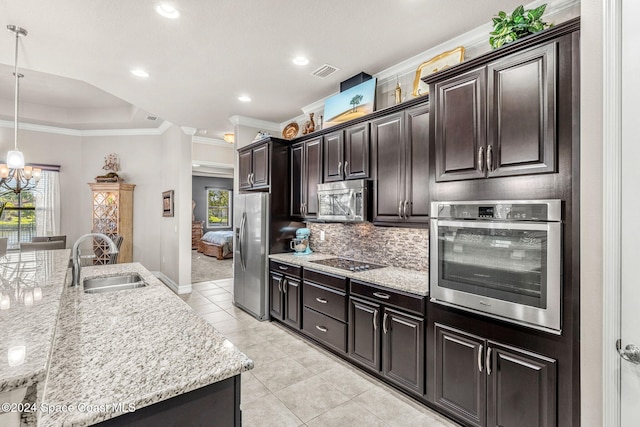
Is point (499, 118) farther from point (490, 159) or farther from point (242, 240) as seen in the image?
point (242, 240)

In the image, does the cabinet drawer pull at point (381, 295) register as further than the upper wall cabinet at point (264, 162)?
No

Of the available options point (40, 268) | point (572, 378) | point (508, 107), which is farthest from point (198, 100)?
point (572, 378)

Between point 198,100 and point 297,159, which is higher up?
point 198,100

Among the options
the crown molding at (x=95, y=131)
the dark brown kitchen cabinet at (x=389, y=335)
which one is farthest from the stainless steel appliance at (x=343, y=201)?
the crown molding at (x=95, y=131)

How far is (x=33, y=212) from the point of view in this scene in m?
5.91

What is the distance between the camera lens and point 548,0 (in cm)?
215

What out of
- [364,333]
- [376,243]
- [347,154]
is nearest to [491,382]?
[364,333]

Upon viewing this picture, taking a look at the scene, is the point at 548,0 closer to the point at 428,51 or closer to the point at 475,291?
the point at 428,51

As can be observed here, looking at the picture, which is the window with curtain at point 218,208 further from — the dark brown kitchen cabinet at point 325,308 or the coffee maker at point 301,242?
the dark brown kitchen cabinet at point 325,308

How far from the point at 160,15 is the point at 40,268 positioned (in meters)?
2.00

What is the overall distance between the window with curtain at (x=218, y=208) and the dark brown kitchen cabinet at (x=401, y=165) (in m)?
10.4

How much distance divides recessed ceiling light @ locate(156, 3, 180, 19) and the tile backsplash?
8.60 ft

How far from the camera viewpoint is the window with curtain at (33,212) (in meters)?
5.74

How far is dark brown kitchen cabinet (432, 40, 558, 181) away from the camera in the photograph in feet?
5.60
